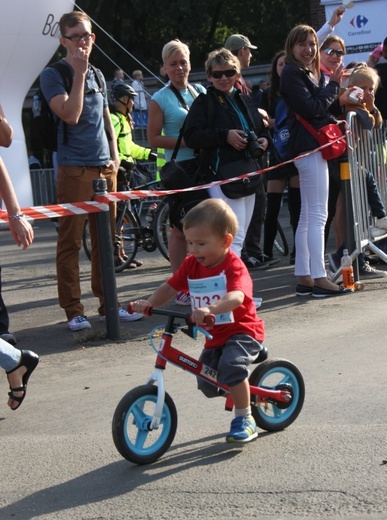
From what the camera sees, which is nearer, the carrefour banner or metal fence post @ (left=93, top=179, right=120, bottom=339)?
metal fence post @ (left=93, top=179, right=120, bottom=339)

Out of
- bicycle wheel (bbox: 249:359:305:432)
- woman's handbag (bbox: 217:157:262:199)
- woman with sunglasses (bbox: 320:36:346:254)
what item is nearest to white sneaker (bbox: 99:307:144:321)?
woman's handbag (bbox: 217:157:262:199)

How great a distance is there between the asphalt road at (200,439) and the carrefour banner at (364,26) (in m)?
14.1

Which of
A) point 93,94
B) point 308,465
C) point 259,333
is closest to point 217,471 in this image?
point 308,465

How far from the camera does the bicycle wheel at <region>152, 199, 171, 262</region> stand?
438 inches

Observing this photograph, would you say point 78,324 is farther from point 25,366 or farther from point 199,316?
point 199,316

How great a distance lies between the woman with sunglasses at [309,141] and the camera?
27.9 feet

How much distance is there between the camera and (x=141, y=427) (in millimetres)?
4840

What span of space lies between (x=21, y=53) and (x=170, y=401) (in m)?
16.7

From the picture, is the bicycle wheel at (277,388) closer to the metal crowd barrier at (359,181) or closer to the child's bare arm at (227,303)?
the child's bare arm at (227,303)

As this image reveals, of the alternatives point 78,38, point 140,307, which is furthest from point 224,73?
point 140,307

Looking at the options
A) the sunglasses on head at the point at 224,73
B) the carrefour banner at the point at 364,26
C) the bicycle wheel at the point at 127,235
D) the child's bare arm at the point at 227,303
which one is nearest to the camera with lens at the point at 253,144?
the sunglasses on head at the point at 224,73

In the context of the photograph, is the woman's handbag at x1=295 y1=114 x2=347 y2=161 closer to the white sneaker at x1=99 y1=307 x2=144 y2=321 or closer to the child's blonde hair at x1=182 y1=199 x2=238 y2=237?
the white sneaker at x1=99 y1=307 x2=144 y2=321

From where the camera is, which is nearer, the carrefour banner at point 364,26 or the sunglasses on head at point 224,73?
the sunglasses on head at point 224,73

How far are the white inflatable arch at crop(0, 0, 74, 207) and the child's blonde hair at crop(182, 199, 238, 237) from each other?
1584 centimetres
